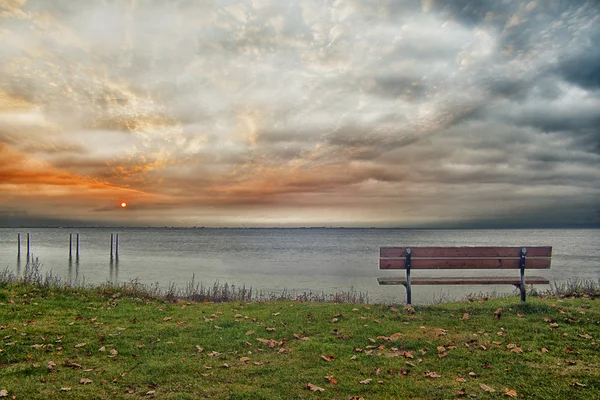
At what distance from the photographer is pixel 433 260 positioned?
36.0 feet

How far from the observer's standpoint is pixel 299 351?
705 cm

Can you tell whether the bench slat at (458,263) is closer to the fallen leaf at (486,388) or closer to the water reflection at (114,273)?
the fallen leaf at (486,388)

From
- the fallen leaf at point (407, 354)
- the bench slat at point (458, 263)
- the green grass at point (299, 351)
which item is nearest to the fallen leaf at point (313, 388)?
the green grass at point (299, 351)

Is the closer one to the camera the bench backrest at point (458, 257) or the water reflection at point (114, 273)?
the bench backrest at point (458, 257)

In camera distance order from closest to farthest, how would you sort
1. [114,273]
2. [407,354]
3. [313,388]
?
[313,388] < [407,354] < [114,273]

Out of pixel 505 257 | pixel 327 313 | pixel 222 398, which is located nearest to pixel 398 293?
pixel 505 257

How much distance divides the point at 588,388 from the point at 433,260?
5545 mm

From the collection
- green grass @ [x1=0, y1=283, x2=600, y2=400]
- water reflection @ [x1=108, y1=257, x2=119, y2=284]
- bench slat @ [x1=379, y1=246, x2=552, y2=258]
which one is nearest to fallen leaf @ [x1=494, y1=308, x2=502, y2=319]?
green grass @ [x1=0, y1=283, x2=600, y2=400]

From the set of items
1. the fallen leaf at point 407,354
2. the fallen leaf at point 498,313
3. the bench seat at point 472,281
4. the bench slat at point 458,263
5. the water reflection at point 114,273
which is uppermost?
the bench slat at point 458,263

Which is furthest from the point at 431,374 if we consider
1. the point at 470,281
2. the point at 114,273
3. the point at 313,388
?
the point at 114,273

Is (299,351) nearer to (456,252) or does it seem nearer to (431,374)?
(431,374)

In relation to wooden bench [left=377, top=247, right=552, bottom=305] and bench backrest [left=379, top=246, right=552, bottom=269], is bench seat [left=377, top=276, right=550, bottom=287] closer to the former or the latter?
wooden bench [left=377, top=247, right=552, bottom=305]

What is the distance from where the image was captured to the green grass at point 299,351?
5570 millimetres

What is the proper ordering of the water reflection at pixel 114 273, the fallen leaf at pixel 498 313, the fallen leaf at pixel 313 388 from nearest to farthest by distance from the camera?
the fallen leaf at pixel 313 388 < the fallen leaf at pixel 498 313 < the water reflection at pixel 114 273
